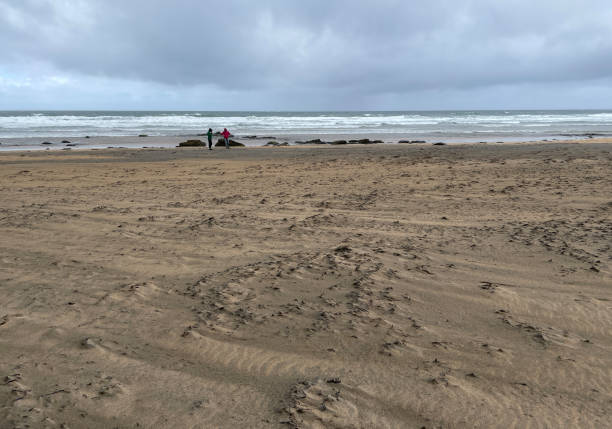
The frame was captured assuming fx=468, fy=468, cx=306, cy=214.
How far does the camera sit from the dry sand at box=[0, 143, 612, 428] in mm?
2566

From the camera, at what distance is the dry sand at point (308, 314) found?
257 centimetres

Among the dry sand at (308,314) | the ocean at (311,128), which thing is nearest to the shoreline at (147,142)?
the ocean at (311,128)

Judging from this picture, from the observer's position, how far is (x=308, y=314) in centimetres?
365

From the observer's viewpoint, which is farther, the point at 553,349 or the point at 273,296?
the point at 273,296

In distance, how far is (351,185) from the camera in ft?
32.8

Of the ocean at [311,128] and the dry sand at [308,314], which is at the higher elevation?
the ocean at [311,128]

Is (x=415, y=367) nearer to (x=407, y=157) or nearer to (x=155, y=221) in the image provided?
(x=155, y=221)

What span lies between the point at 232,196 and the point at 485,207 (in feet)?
14.7

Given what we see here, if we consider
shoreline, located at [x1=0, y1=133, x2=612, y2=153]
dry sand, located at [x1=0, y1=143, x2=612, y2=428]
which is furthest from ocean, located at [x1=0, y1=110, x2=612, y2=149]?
dry sand, located at [x1=0, y1=143, x2=612, y2=428]

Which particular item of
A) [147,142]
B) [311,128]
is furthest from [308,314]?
[311,128]

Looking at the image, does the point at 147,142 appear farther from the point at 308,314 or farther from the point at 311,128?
the point at 308,314

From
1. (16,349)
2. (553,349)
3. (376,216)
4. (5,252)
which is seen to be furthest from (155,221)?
(553,349)

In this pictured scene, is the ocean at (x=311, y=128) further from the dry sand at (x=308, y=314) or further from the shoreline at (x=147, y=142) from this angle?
the dry sand at (x=308, y=314)

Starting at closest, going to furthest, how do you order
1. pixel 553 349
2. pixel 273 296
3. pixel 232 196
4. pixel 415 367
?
1. pixel 415 367
2. pixel 553 349
3. pixel 273 296
4. pixel 232 196
